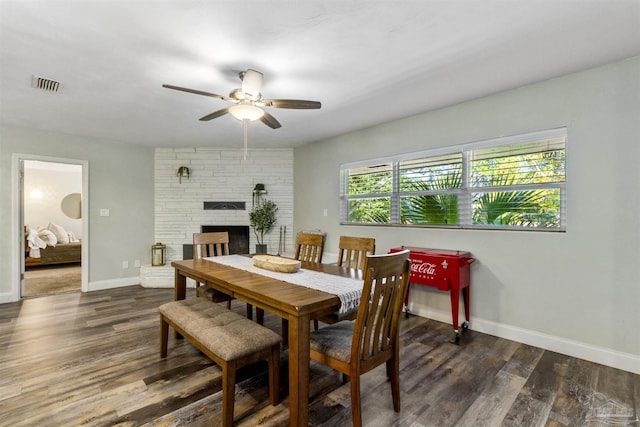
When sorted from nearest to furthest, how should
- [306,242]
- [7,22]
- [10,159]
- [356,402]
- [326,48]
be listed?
[356,402] < [7,22] < [326,48] < [306,242] < [10,159]

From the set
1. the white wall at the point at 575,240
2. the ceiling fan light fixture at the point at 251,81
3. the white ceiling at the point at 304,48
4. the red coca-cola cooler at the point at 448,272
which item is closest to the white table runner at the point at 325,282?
the red coca-cola cooler at the point at 448,272

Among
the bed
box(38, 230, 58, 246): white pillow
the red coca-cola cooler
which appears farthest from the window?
box(38, 230, 58, 246): white pillow

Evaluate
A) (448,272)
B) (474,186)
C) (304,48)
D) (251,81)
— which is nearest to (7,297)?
(251,81)

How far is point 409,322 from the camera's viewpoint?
3256 millimetres

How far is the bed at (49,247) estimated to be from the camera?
5.92m

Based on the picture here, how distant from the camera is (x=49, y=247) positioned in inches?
241

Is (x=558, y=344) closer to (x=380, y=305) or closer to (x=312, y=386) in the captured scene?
(x=380, y=305)

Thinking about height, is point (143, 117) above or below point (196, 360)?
above

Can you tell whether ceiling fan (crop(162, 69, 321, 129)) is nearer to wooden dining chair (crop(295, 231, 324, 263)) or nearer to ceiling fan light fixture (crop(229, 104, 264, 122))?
ceiling fan light fixture (crop(229, 104, 264, 122))

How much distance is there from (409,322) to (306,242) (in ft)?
4.72

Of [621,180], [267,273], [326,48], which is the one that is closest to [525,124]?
Result: [621,180]

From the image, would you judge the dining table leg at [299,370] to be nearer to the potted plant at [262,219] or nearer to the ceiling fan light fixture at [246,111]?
the ceiling fan light fixture at [246,111]

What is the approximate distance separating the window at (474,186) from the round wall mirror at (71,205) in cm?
725

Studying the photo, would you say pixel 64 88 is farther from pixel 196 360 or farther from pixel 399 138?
pixel 399 138
